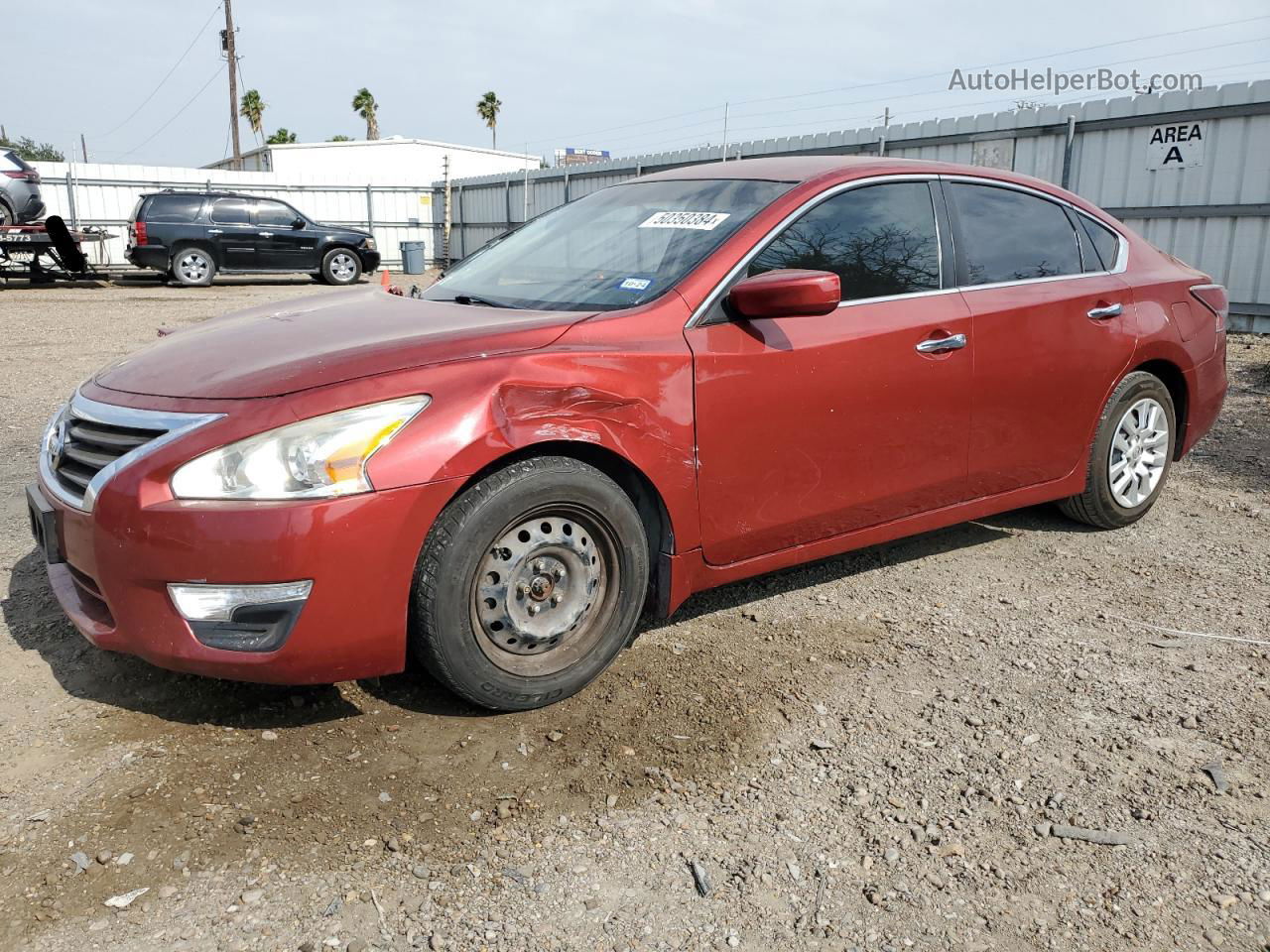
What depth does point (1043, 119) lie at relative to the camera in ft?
40.6

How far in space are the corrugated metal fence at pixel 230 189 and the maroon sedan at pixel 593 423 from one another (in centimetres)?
2264

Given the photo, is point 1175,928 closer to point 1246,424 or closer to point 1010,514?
point 1010,514

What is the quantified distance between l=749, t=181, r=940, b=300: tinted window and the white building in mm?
39608

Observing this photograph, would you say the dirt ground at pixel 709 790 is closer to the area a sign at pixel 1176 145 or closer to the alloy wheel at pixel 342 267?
the area a sign at pixel 1176 145

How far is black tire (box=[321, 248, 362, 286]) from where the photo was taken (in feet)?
66.2

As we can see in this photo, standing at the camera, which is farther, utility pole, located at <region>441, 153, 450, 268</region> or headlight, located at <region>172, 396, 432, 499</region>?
utility pole, located at <region>441, 153, 450, 268</region>

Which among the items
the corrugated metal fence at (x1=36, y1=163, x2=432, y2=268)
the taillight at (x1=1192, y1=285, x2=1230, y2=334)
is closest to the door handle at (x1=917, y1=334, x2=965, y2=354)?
the taillight at (x1=1192, y1=285, x2=1230, y2=334)

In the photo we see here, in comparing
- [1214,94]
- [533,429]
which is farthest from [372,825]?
[1214,94]

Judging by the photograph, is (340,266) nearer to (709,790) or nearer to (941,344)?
(941,344)

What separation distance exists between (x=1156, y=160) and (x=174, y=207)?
15.9m

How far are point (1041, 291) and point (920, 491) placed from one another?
3.35 ft

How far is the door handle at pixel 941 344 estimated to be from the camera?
3711mm

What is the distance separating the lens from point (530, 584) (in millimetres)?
2957

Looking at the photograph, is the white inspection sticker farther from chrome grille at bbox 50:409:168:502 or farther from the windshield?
chrome grille at bbox 50:409:168:502
